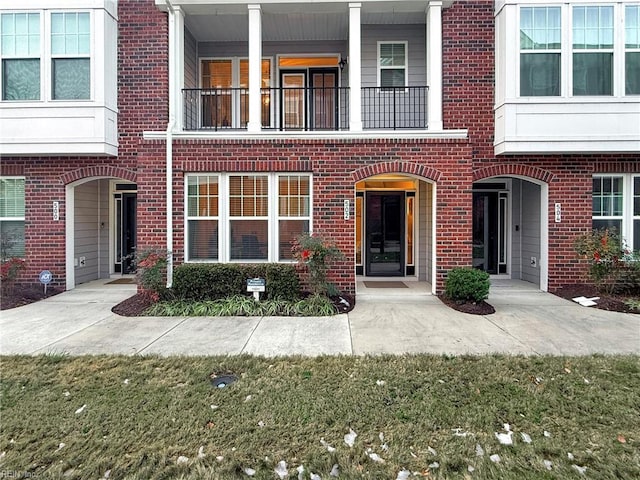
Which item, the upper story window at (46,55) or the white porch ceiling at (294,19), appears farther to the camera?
the white porch ceiling at (294,19)

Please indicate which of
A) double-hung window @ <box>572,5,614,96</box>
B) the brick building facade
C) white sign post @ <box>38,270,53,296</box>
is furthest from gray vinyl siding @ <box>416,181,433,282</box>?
white sign post @ <box>38,270,53,296</box>

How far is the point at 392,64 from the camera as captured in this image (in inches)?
362

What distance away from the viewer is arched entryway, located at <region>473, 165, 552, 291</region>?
9.47 m

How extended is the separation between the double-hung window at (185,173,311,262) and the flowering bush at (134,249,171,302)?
2.95 ft

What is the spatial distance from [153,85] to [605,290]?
34.1ft

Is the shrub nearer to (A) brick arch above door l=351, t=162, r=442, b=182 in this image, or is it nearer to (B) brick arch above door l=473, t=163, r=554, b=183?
(A) brick arch above door l=351, t=162, r=442, b=182

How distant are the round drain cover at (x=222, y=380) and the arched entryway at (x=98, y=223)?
5.43 meters

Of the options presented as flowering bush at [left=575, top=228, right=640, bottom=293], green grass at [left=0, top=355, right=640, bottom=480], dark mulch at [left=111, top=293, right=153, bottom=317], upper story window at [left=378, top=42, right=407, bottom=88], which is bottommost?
green grass at [left=0, top=355, right=640, bottom=480]

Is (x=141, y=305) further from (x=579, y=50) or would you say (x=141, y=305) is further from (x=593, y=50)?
(x=593, y=50)

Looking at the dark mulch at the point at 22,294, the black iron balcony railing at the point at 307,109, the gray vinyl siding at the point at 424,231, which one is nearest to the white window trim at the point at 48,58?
the black iron balcony railing at the point at 307,109

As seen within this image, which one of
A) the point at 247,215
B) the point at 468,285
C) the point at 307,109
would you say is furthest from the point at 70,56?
the point at 468,285

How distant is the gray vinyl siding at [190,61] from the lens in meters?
9.14

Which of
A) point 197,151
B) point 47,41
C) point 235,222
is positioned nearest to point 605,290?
point 235,222

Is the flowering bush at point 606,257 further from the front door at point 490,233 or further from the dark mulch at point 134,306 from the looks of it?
the dark mulch at point 134,306
